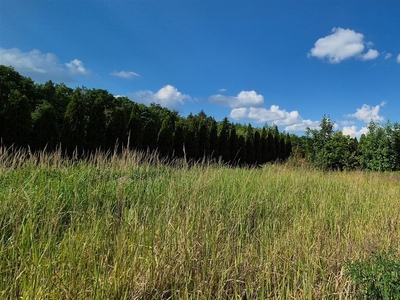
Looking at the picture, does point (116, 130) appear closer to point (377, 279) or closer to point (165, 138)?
point (165, 138)

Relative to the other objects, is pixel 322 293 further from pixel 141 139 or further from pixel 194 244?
pixel 141 139

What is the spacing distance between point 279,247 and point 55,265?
58.4 inches

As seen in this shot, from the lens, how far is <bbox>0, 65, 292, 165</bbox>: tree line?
8805mm

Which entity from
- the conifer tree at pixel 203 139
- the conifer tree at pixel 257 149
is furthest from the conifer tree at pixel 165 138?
the conifer tree at pixel 257 149

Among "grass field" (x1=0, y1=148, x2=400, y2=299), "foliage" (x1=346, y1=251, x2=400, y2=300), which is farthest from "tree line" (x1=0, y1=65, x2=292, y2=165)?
"foliage" (x1=346, y1=251, x2=400, y2=300)

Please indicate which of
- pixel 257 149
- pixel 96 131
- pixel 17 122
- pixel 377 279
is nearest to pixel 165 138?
pixel 96 131

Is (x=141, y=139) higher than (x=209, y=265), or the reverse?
(x=141, y=139)

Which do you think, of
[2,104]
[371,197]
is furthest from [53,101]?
[371,197]

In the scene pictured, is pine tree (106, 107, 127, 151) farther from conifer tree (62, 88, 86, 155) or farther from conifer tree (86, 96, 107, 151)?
conifer tree (62, 88, 86, 155)

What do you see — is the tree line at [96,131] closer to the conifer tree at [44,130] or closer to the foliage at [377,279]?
the conifer tree at [44,130]

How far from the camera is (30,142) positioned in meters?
8.99

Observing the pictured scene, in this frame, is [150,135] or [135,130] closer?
[135,130]

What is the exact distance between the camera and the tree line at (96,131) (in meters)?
8.80

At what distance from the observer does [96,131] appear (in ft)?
34.8
